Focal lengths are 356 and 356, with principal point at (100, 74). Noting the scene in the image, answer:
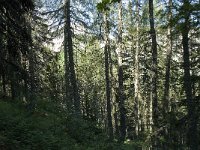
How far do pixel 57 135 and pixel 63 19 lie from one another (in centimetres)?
1363

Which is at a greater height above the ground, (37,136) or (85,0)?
(85,0)

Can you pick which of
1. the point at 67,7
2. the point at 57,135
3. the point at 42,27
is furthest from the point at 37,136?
the point at 42,27

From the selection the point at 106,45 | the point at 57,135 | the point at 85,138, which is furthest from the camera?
the point at 106,45

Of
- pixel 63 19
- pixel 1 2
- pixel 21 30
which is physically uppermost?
pixel 63 19

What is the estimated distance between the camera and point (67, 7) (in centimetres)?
2592

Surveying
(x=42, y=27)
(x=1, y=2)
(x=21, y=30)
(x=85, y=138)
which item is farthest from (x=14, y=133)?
(x=42, y=27)

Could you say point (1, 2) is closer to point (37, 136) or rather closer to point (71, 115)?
point (37, 136)

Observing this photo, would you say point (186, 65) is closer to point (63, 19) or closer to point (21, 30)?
point (21, 30)

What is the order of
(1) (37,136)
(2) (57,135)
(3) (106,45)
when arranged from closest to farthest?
1. (1) (37,136)
2. (2) (57,135)
3. (3) (106,45)

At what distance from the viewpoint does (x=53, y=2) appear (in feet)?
87.4

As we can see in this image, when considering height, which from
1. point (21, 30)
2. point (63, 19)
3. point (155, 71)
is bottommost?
point (155, 71)

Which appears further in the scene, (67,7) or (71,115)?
(67,7)

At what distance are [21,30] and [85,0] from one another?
15.4 metres

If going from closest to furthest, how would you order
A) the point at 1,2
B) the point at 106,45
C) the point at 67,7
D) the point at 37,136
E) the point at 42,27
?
1. the point at 1,2
2. the point at 37,136
3. the point at 67,7
4. the point at 106,45
5. the point at 42,27
